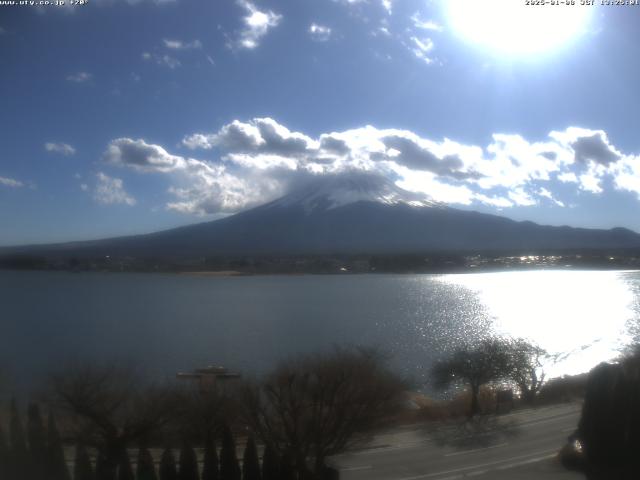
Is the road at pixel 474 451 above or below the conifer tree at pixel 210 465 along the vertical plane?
below

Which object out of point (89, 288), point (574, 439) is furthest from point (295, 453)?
point (89, 288)

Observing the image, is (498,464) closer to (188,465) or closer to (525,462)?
(525,462)

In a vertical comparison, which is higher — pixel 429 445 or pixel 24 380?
pixel 24 380

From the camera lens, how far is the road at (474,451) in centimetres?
418

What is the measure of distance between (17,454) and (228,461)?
1.33m

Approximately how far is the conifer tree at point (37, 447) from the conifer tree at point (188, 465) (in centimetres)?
83

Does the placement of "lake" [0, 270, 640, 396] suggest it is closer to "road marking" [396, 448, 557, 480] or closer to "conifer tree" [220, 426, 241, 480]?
"conifer tree" [220, 426, 241, 480]

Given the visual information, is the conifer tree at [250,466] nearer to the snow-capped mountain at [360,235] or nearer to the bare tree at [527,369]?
the bare tree at [527,369]

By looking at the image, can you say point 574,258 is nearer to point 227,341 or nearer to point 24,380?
point 227,341

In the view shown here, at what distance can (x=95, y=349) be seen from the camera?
9.35 m

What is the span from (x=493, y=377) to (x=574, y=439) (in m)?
3.20

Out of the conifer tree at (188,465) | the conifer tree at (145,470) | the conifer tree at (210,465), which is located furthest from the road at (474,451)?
the conifer tree at (145,470)

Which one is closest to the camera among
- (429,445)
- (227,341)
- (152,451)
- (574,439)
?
(574,439)

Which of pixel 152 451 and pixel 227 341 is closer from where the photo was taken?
pixel 152 451
